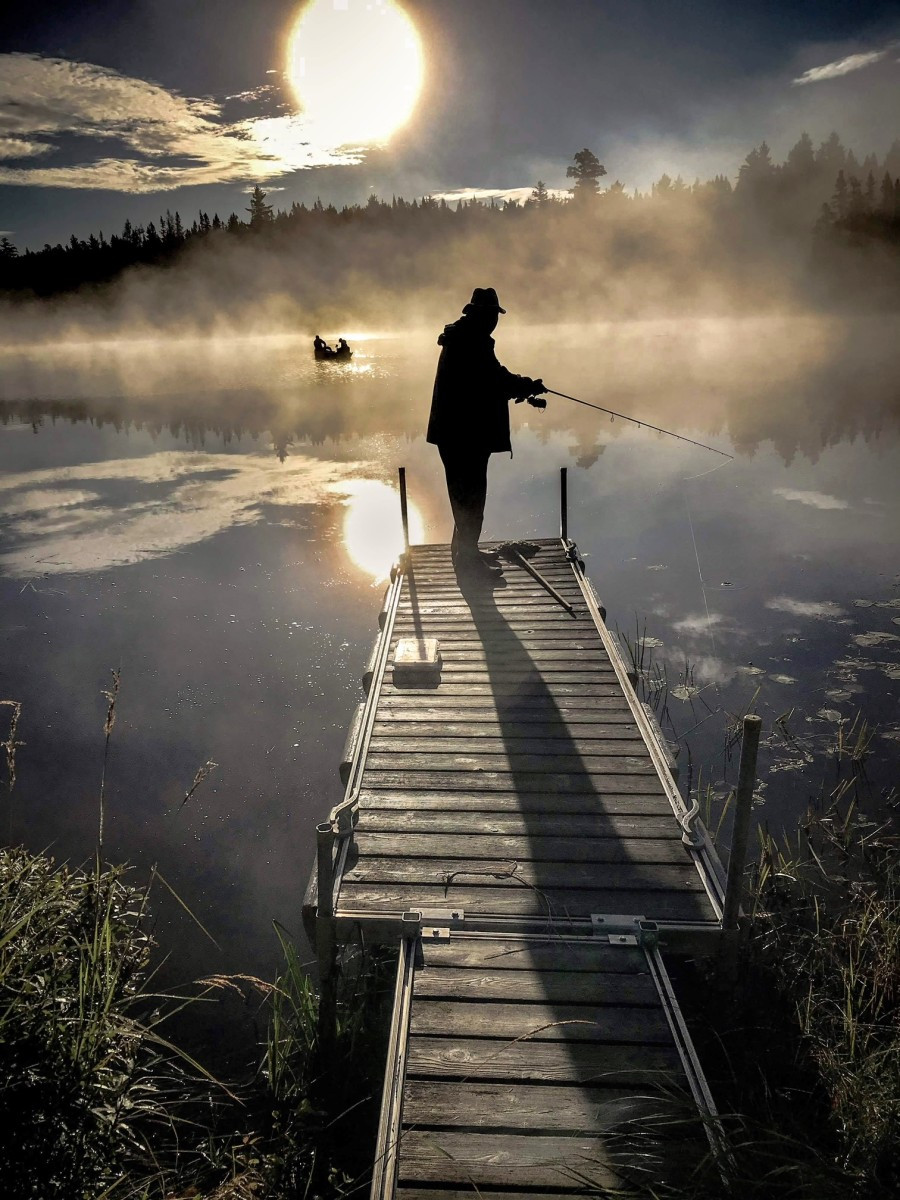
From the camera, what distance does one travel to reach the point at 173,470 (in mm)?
21172

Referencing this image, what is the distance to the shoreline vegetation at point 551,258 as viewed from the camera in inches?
3981

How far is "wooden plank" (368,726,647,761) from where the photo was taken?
591 centimetres

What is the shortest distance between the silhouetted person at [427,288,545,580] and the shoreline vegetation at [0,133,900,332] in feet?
319

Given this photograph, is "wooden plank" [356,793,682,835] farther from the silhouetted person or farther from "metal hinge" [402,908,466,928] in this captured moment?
the silhouetted person

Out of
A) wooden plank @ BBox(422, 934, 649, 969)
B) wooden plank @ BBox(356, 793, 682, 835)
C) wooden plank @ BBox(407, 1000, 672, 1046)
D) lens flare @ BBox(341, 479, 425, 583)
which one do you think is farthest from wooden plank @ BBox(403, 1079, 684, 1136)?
lens flare @ BBox(341, 479, 425, 583)

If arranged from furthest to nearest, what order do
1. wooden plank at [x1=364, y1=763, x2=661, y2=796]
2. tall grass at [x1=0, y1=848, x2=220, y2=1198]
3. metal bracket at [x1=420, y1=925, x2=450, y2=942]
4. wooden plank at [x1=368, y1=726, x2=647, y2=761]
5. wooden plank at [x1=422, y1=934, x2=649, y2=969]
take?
wooden plank at [x1=368, y1=726, x2=647, y2=761] → wooden plank at [x1=364, y1=763, x2=661, y2=796] → metal bracket at [x1=420, y1=925, x2=450, y2=942] → wooden plank at [x1=422, y1=934, x2=649, y2=969] → tall grass at [x1=0, y1=848, x2=220, y2=1198]

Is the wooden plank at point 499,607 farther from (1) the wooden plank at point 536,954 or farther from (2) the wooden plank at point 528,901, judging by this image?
(1) the wooden plank at point 536,954

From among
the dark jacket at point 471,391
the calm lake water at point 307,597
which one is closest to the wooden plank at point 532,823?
the calm lake water at point 307,597

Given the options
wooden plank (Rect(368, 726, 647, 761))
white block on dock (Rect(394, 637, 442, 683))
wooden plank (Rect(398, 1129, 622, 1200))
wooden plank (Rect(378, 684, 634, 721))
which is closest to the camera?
wooden plank (Rect(398, 1129, 622, 1200))

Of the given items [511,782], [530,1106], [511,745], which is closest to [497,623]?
[511,745]

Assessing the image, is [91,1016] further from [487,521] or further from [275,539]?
[487,521]

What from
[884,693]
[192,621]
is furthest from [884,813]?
[192,621]

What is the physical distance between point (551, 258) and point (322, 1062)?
12025 centimetres

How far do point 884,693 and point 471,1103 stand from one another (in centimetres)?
731
